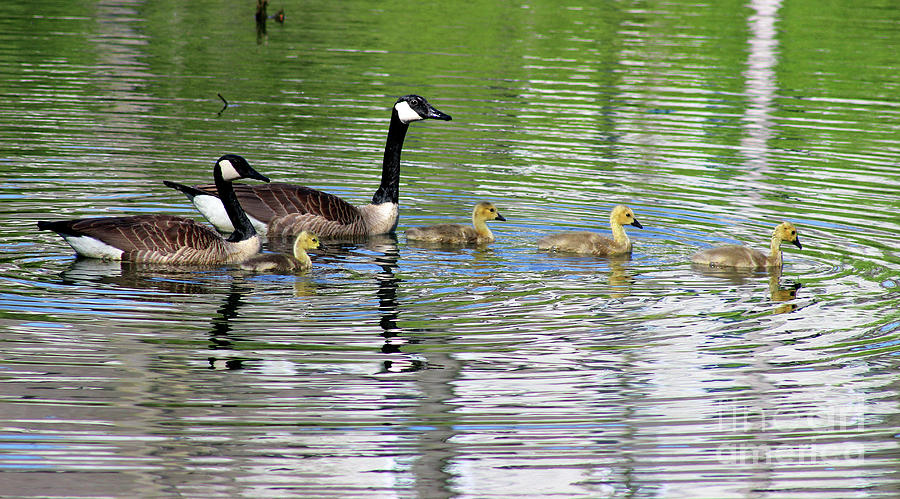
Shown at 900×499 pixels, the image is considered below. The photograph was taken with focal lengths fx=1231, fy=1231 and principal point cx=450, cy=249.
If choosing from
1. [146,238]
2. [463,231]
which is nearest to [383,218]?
[463,231]

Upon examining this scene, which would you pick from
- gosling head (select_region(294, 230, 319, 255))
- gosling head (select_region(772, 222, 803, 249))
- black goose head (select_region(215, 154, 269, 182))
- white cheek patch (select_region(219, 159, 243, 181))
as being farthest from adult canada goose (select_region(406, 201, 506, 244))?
gosling head (select_region(772, 222, 803, 249))

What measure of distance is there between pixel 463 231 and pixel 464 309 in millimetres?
3199

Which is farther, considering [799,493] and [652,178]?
[652,178]

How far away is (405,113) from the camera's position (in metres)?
17.0

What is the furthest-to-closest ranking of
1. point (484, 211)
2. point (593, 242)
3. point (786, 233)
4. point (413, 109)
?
point (413, 109), point (484, 211), point (593, 242), point (786, 233)

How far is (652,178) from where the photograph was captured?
1911 centimetres

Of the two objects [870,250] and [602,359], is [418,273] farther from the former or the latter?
[870,250]

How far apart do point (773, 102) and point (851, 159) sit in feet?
21.5

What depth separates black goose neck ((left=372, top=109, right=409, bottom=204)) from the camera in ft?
53.4

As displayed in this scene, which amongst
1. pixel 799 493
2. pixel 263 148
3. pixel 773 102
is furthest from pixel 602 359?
pixel 773 102

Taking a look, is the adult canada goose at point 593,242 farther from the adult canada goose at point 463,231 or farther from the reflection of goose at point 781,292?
the reflection of goose at point 781,292

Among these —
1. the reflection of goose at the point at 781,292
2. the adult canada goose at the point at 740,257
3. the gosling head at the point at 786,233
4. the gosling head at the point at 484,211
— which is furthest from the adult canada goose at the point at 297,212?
the reflection of goose at the point at 781,292

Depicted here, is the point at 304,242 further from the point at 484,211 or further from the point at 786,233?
the point at 786,233
